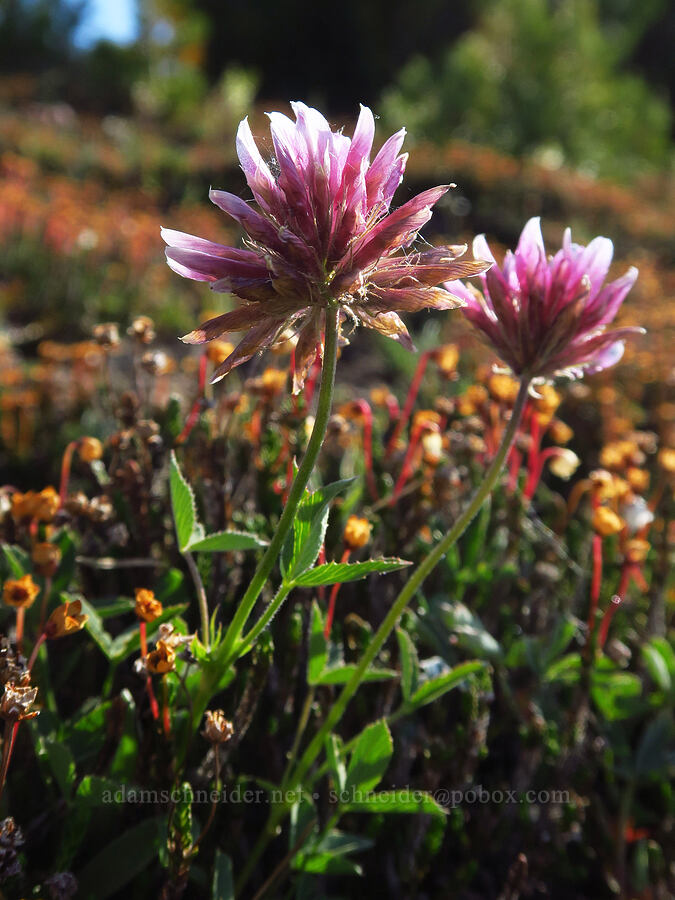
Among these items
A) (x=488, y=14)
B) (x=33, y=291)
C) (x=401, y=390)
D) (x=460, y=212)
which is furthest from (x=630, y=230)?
(x=488, y=14)

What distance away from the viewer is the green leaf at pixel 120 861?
1014mm

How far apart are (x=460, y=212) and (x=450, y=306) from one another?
19.9 ft

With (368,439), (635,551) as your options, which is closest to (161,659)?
(368,439)

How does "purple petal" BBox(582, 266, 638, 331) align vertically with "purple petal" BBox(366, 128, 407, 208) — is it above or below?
below

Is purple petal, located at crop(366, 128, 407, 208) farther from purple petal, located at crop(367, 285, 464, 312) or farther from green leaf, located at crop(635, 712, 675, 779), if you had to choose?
green leaf, located at crop(635, 712, 675, 779)

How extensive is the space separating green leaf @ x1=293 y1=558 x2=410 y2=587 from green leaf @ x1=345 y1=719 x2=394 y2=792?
0.28 meters

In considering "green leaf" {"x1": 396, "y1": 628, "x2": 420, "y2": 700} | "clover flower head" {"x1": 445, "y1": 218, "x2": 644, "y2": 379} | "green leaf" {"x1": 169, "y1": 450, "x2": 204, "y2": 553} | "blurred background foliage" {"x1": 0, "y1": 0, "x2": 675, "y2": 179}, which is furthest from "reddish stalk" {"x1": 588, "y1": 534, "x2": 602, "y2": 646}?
"blurred background foliage" {"x1": 0, "y1": 0, "x2": 675, "y2": 179}

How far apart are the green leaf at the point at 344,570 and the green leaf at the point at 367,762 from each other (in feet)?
0.91

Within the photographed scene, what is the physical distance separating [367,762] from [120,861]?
14.2 inches

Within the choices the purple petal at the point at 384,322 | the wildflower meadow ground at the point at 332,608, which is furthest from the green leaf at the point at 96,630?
the purple petal at the point at 384,322

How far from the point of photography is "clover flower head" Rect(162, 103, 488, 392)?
30.4 inches

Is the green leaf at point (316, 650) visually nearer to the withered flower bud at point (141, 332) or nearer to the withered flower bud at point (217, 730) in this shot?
the withered flower bud at point (217, 730)

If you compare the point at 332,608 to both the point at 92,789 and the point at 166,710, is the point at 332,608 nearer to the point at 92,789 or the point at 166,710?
the point at 166,710

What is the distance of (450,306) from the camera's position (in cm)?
79
